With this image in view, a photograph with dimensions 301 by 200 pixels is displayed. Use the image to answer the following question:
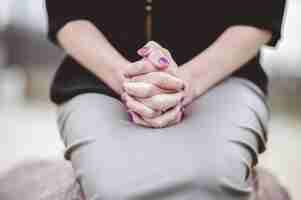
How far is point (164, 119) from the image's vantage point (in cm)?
92

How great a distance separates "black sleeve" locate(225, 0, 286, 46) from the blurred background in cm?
98

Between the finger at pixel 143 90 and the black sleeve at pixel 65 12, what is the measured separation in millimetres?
204

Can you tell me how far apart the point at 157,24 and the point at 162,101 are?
201 millimetres

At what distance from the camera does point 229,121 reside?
926 millimetres

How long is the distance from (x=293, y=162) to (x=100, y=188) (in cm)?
120

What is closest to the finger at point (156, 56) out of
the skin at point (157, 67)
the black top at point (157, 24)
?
the skin at point (157, 67)

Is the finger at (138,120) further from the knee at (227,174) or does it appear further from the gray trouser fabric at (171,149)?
the knee at (227,174)

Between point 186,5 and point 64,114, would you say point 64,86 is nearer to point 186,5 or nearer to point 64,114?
point 64,114

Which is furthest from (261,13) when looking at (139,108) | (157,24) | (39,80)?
(39,80)

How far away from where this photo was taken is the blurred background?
208 centimetres

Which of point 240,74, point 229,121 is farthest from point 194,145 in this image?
point 240,74

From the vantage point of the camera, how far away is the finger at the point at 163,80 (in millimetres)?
931

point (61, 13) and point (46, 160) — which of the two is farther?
point (46, 160)

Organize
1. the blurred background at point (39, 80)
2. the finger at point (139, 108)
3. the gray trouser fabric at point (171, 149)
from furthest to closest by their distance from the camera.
→ the blurred background at point (39, 80) < the finger at point (139, 108) < the gray trouser fabric at point (171, 149)
